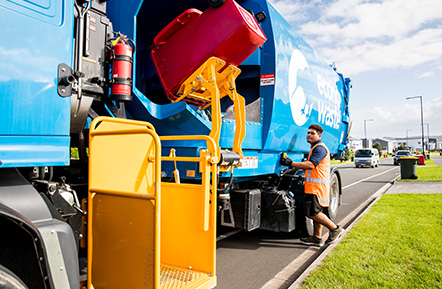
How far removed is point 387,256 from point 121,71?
367 centimetres

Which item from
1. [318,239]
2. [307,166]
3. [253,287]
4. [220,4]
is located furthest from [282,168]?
[220,4]

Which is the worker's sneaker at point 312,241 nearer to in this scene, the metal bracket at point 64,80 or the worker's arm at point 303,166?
the worker's arm at point 303,166

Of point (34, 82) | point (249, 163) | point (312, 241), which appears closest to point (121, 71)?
point (34, 82)

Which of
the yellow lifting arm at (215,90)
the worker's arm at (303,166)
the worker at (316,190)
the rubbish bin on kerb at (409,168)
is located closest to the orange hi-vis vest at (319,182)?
the worker at (316,190)

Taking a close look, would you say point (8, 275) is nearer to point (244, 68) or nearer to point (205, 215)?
point (205, 215)

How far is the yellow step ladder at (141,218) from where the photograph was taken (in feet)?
6.44

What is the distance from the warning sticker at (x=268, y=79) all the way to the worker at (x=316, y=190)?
3.94 ft

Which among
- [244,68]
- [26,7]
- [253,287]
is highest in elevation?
[244,68]

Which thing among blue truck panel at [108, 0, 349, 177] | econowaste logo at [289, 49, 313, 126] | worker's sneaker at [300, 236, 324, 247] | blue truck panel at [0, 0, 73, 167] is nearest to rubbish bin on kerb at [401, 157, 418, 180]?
blue truck panel at [108, 0, 349, 177]

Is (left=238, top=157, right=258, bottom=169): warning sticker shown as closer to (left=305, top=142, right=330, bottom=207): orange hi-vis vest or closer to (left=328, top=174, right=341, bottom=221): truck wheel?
(left=305, top=142, right=330, bottom=207): orange hi-vis vest

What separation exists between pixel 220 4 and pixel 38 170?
229 centimetres

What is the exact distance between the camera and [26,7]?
65.4 inches

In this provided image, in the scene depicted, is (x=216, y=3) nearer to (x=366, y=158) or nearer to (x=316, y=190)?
(x=316, y=190)

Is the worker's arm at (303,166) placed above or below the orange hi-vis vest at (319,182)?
above
